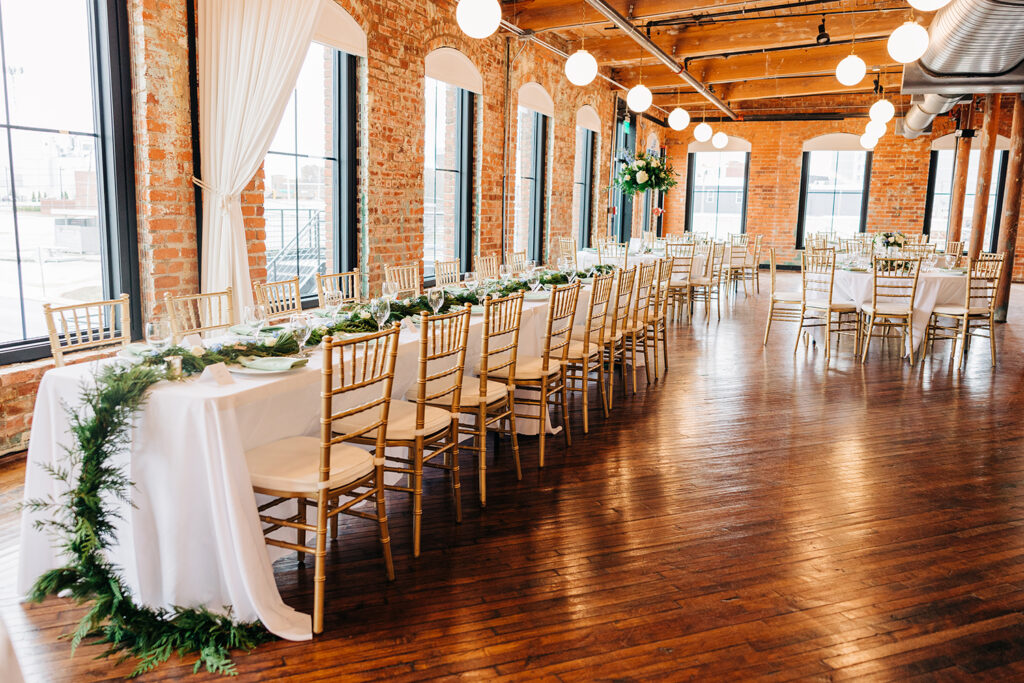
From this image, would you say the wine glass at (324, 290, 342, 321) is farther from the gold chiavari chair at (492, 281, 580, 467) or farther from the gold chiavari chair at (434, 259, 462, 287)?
the gold chiavari chair at (434, 259, 462, 287)

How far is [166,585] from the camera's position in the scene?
2.63 m

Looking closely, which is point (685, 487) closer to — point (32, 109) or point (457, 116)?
point (32, 109)

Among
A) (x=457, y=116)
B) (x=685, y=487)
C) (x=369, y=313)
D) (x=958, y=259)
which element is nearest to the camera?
(x=369, y=313)

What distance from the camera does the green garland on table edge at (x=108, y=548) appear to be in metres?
2.50

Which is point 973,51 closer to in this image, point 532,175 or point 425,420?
point 532,175

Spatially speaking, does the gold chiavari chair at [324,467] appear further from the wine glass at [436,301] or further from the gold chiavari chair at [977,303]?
the gold chiavari chair at [977,303]

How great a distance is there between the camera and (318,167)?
659 centimetres

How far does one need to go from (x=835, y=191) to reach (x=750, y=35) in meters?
8.26

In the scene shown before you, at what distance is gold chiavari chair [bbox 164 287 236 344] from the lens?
376cm

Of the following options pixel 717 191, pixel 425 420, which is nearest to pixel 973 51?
pixel 425 420

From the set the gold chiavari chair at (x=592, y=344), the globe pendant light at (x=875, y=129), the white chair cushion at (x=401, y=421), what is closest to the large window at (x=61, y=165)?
the white chair cushion at (x=401, y=421)

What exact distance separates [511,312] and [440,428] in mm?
865

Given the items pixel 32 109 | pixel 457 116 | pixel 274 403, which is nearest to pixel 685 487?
pixel 274 403

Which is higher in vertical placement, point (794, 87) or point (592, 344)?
point (794, 87)
